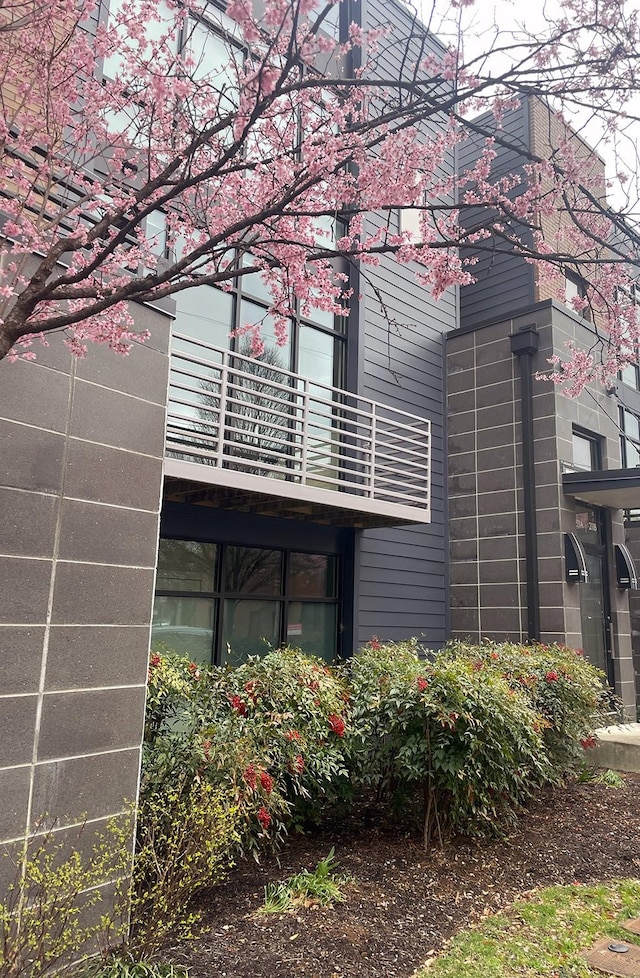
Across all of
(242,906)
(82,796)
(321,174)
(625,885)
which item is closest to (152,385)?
(321,174)

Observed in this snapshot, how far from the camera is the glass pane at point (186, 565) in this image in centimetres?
755

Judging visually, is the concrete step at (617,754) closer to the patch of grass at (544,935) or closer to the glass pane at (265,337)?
the patch of grass at (544,935)

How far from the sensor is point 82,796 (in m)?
3.38

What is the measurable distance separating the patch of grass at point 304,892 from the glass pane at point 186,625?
3414 millimetres

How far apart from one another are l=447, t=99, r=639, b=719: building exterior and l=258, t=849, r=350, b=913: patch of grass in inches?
248

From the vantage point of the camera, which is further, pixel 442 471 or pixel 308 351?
pixel 442 471

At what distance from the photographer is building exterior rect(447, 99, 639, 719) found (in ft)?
32.5

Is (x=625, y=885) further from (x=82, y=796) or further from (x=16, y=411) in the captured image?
(x=16, y=411)

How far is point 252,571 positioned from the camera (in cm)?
844

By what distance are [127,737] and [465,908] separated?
2.29 m

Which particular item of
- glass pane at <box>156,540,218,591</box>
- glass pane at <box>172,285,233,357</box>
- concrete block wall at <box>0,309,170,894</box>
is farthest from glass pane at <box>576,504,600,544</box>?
concrete block wall at <box>0,309,170,894</box>

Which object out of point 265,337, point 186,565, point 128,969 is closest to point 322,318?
point 265,337

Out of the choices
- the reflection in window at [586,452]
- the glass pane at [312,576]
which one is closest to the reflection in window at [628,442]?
the reflection in window at [586,452]

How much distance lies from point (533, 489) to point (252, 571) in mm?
4563
